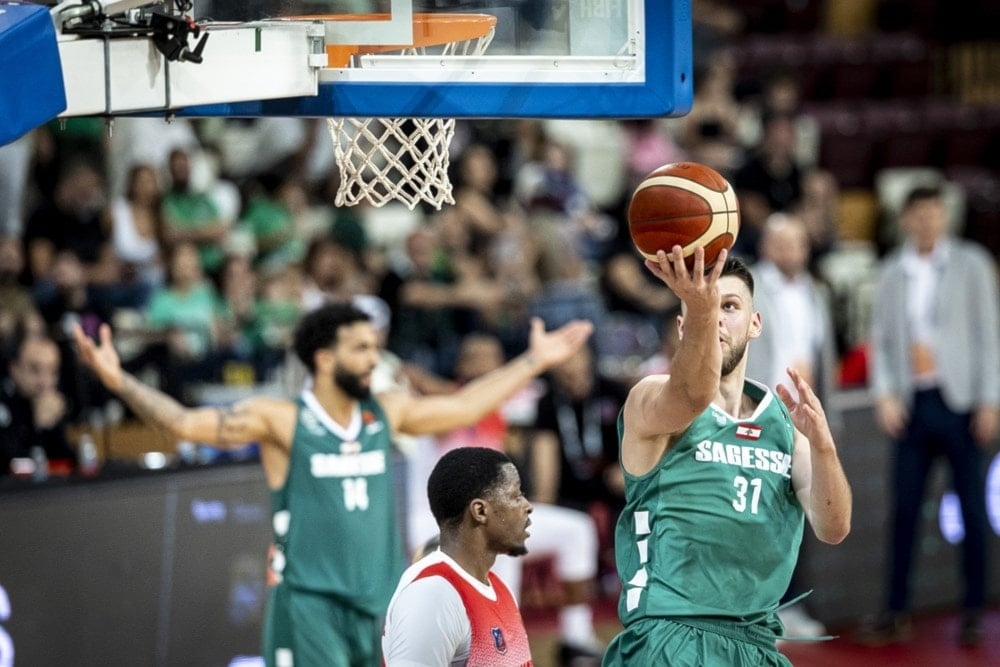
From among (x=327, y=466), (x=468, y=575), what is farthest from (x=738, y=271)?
(x=327, y=466)

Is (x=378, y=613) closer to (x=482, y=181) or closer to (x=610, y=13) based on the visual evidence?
(x=610, y=13)

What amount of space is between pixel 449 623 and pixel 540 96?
5.20ft

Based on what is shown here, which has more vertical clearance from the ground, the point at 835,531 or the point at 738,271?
the point at 738,271

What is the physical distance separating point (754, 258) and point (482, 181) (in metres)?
2.00

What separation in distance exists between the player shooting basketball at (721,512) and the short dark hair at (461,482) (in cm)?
43

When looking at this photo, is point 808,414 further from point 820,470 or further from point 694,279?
point 694,279

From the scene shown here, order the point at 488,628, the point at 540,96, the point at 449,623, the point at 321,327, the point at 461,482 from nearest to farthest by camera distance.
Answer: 1. the point at 449,623
2. the point at 488,628
3. the point at 461,482
4. the point at 540,96
5. the point at 321,327

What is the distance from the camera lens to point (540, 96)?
15.6ft

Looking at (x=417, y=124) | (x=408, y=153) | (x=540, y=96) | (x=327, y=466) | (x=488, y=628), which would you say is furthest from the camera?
(x=327, y=466)

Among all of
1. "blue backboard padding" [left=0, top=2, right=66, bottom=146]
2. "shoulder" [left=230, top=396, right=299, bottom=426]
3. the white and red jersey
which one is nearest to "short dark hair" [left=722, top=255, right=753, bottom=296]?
the white and red jersey

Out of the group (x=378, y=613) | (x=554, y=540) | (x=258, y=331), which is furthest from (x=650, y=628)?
(x=258, y=331)

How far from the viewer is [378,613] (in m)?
6.38

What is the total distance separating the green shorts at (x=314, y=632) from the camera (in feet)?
20.5

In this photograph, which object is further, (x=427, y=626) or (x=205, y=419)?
(x=205, y=419)
